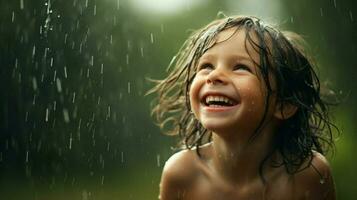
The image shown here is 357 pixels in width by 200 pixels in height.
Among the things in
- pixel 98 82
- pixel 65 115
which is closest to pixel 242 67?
pixel 65 115

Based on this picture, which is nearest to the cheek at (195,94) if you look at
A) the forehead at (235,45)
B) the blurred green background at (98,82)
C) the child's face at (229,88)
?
the child's face at (229,88)

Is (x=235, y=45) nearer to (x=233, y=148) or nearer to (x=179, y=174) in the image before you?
(x=233, y=148)

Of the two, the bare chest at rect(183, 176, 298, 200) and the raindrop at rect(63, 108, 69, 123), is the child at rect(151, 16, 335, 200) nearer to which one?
the bare chest at rect(183, 176, 298, 200)

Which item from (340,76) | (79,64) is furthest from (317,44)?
(79,64)

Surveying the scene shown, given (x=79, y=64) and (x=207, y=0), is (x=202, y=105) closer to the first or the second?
(x=79, y=64)

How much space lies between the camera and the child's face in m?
2.88

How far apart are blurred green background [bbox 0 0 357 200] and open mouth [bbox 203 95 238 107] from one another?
11.0 feet

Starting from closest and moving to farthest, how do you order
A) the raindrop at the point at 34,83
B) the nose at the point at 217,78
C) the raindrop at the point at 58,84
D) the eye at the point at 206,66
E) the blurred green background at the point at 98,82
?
1. the nose at the point at 217,78
2. the eye at the point at 206,66
3. the blurred green background at the point at 98,82
4. the raindrop at the point at 34,83
5. the raindrop at the point at 58,84

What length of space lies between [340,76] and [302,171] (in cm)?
358

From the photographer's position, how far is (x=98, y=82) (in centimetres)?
962

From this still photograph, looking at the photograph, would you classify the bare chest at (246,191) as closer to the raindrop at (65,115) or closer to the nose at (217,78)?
the nose at (217,78)

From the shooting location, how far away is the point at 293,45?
3.16 m

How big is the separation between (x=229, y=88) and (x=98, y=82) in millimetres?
6869

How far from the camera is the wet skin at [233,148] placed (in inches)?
114
